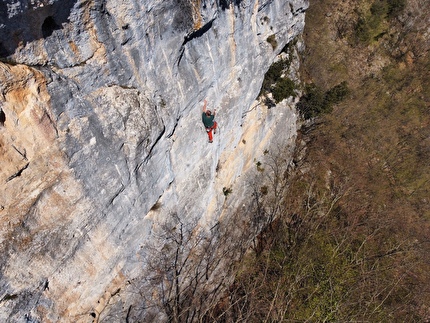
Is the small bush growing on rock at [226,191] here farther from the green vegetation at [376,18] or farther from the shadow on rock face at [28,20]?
the green vegetation at [376,18]

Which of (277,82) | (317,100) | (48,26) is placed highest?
(48,26)

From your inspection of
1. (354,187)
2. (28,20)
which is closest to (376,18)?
(354,187)

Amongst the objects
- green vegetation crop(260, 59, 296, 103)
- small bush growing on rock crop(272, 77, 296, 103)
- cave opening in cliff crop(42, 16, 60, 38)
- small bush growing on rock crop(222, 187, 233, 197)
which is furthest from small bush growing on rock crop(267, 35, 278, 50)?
cave opening in cliff crop(42, 16, 60, 38)

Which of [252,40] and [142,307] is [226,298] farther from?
[252,40]

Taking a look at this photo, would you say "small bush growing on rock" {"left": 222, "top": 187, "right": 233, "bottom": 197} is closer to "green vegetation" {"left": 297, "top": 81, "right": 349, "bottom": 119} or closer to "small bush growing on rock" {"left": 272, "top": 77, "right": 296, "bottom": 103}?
"small bush growing on rock" {"left": 272, "top": 77, "right": 296, "bottom": 103}

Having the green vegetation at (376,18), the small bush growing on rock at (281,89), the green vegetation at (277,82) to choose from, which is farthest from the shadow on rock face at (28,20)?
the green vegetation at (376,18)

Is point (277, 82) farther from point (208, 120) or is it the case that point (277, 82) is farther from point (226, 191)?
point (208, 120)

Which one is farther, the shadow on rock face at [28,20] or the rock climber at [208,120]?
the rock climber at [208,120]
